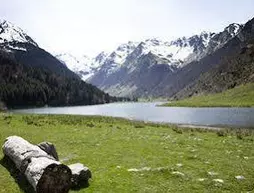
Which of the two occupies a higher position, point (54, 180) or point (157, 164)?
point (54, 180)

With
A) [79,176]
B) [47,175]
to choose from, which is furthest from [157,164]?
[47,175]

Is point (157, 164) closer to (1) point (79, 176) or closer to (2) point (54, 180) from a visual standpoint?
(1) point (79, 176)

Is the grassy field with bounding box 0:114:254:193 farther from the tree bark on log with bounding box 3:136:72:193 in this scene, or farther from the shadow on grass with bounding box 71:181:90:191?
the tree bark on log with bounding box 3:136:72:193

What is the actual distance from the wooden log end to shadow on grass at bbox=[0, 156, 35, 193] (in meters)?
1.22

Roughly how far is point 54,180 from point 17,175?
440 cm

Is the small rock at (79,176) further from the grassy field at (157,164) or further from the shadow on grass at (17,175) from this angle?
the shadow on grass at (17,175)

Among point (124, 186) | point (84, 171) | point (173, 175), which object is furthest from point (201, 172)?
point (84, 171)

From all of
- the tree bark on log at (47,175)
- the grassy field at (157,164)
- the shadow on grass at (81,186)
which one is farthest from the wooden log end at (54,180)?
the grassy field at (157,164)

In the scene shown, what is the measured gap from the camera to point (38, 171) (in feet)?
56.9

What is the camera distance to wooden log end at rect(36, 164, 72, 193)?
17000mm

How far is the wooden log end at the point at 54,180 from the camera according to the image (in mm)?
17000

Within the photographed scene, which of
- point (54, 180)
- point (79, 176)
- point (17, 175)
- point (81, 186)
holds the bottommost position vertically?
point (81, 186)

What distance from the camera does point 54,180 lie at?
17.1m

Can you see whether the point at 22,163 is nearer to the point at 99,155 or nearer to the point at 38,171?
the point at 38,171
